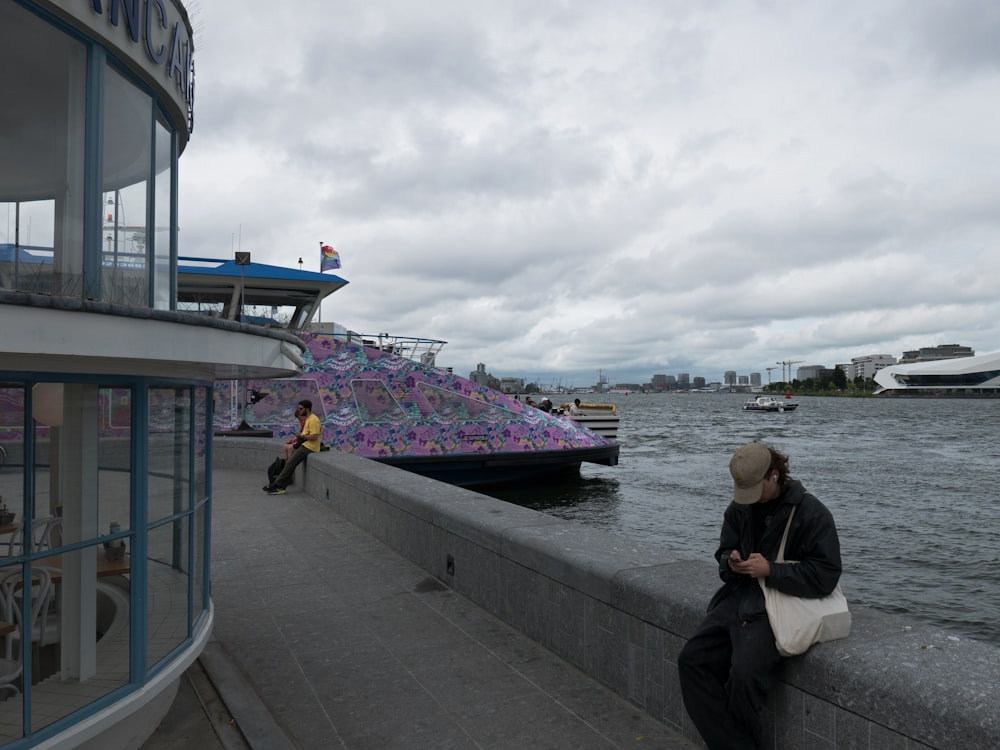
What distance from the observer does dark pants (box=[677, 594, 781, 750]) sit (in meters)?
3.35

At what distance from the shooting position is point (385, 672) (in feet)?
17.1

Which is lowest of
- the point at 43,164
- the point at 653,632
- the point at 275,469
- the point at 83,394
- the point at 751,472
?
the point at 653,632

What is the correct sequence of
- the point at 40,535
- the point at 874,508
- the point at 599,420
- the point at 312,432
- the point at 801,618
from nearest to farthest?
the point at 801,618, the point at 40,535, the point at 312,432, the point at 874,508, the point at 599,420

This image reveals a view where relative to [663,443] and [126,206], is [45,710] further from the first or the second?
[663,443]

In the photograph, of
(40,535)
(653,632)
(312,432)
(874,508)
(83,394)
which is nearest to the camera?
(40,535)

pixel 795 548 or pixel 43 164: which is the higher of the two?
pixel 43 164

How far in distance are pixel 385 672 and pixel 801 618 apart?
9.73 feet

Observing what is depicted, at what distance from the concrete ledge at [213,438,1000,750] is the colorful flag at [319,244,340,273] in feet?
52.8

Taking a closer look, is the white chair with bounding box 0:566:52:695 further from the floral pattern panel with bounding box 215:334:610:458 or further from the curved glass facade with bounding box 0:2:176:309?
the floral pattern panel with bounding box 215:334:610:458

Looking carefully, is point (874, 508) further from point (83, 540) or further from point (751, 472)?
point (83, 540)

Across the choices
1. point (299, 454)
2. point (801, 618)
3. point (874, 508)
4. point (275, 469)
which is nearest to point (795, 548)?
point (801, 618)

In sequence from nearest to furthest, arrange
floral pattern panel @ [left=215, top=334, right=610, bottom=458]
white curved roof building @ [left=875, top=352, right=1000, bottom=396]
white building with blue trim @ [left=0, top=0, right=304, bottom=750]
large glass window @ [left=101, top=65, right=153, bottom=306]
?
white building with blue trim @ [left=0, top=0, right=304, bottom=750]
large glass window @ [left=101, top=65, right=153, bottom=306]
floral pattern panel @ [left=215, top=334, right=610, bottom=458]
white curved roof building @ [left=875, top=352, right=1000, bottom=396]

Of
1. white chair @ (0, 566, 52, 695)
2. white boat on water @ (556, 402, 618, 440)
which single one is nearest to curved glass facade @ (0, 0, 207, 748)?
white chair @ (0, 566, 52, 695)

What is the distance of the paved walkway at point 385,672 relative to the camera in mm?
4301
